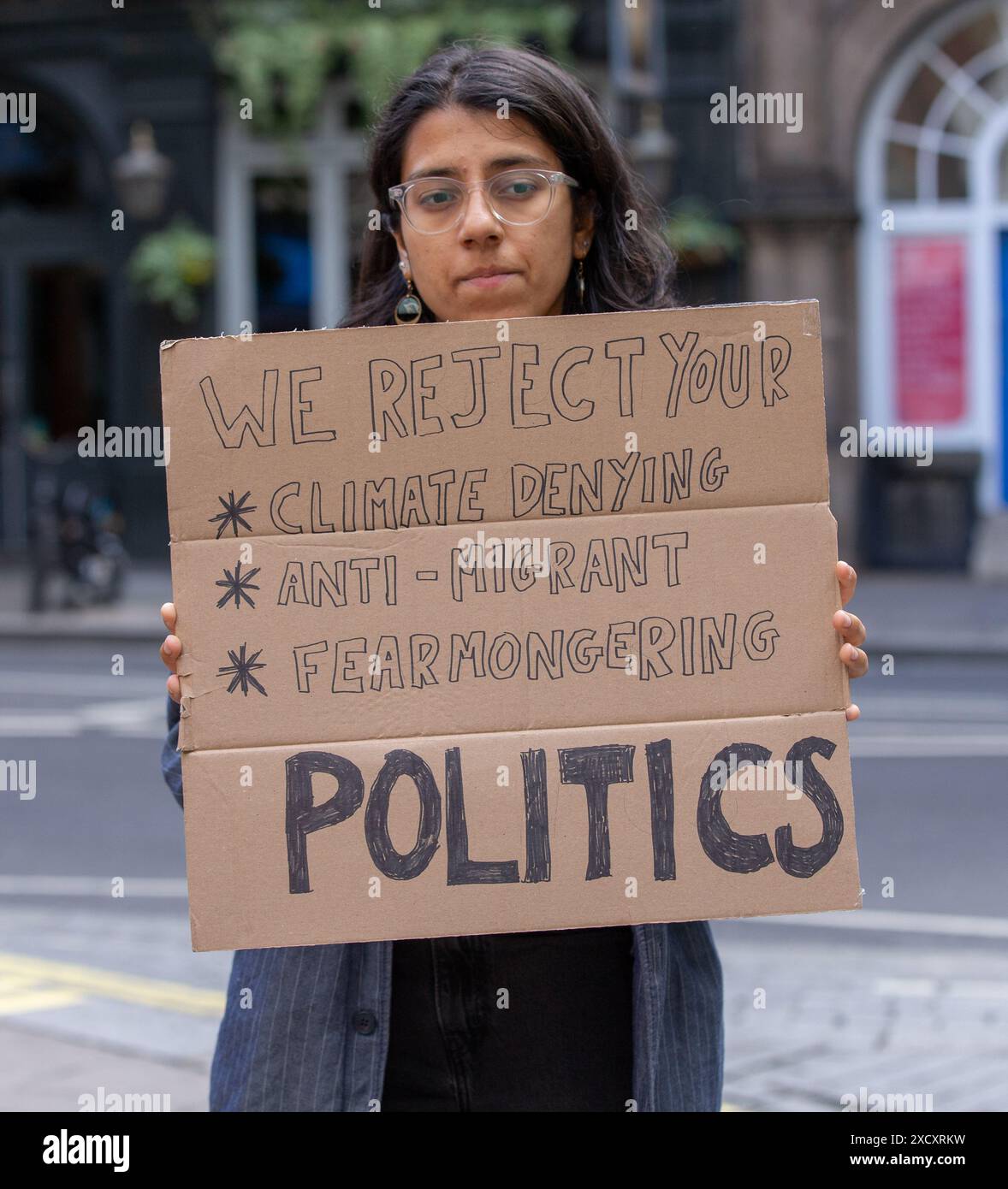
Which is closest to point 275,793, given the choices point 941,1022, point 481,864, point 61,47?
point 481,864

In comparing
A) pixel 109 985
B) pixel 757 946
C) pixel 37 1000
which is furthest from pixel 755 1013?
pixel 37 1000

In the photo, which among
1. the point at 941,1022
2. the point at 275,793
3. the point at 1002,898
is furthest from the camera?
the point at 1002,898

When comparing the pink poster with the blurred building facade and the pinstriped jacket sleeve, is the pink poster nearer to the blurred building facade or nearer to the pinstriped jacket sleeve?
the blurred building facade

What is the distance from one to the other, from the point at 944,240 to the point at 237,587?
15.5 metres

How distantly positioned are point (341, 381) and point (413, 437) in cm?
12

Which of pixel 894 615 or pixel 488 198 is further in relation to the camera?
pixel 894 615

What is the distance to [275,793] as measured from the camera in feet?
7.07

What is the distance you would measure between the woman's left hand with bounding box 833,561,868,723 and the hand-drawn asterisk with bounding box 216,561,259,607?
0.72m

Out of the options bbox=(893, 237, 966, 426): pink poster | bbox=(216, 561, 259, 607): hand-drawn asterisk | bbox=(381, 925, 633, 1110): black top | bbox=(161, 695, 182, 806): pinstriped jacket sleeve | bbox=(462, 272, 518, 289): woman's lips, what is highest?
bbox=(893, 237, 966, 426): pink poster

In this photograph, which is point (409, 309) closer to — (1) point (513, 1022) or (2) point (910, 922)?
(1) point (513, 1022)

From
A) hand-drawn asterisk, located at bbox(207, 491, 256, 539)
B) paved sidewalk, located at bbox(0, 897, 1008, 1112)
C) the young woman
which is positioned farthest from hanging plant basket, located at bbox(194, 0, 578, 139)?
hand-drawn asterisk, located at bbox(207, 491, 256, 539)

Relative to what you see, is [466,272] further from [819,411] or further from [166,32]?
[166,32]

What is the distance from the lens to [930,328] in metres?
16.8

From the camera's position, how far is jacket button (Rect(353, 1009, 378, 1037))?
217cm
